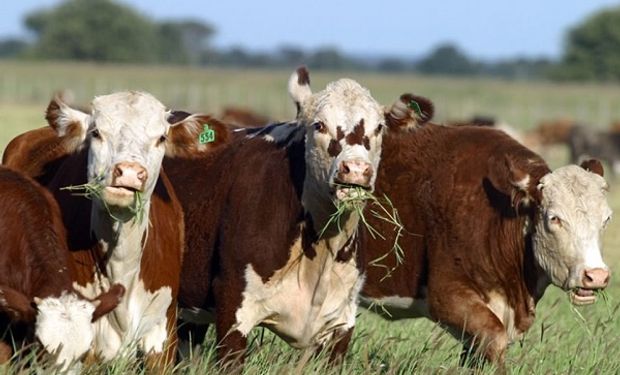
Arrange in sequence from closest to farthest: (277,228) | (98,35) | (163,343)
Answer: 1. (163,343)
2. (277,228)
3. (98,35)

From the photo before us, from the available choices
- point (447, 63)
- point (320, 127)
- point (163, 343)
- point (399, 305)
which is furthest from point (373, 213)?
point (447, 63)

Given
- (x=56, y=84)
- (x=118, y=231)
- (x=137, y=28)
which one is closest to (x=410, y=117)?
(x=118, y=231)

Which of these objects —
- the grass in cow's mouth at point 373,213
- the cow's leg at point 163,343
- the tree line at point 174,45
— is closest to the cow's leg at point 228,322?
the cow's leg at point 163,343

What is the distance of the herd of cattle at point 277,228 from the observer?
25.7 ft

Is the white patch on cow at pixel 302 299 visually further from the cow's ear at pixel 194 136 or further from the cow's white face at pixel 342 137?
the cow's ear at pixel 194 136

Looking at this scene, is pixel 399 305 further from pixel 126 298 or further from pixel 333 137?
pixel 126 298

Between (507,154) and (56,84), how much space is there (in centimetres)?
6916

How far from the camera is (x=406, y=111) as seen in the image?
912cm

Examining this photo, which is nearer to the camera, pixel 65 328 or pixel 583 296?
pixel 65 328

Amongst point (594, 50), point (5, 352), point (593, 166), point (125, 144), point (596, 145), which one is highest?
point (125, 144)

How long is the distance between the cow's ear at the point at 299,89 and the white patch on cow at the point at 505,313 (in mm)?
1810

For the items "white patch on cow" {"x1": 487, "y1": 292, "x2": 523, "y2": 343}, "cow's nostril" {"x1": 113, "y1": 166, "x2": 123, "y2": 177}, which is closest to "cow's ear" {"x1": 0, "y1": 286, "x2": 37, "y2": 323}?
"cow's nostril" {"x1": 113, "y1": 166, "x2": 123, "y2": 177}

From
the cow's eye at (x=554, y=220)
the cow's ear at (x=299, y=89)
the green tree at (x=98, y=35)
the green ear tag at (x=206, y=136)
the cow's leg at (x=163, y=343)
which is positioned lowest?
the green tree at (x=98, y=35)

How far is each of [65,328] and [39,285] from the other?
45 cm
